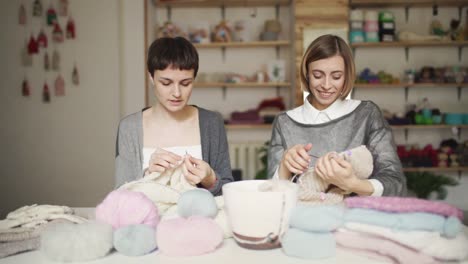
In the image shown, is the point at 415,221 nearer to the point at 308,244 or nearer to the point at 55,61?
the point at 308,244

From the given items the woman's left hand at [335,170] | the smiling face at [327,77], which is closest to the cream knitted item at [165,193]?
the woman's left hand at [335,170]

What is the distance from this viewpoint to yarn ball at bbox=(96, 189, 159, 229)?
76 cm

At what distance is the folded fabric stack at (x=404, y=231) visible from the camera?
2.22ft

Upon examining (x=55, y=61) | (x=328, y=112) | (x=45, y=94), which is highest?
(x=55, y=61)

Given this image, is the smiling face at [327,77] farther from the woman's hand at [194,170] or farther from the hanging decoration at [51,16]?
the hanging decoration at [51,16]

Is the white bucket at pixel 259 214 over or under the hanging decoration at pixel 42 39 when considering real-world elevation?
under

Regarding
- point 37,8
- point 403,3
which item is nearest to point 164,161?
point 37,8

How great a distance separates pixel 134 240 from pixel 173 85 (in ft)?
2.26

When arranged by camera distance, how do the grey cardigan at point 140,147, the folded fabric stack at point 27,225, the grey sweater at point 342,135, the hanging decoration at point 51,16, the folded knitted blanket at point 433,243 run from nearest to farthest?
1. the folded knitted blanket at point 433,243
2. the folded fabric stack at point 27,225
3. the grey sweater at point 342,135
4. the grey cardigan at point 140,147
5. the hanging decoration at point 51,16

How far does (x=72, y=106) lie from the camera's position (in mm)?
4121

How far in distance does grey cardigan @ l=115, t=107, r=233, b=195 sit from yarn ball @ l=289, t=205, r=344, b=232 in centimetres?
65

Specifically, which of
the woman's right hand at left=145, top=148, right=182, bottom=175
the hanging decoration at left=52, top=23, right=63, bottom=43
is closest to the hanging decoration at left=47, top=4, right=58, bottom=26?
the hanging decoration at left=52, top=23, right=63, bottom=43

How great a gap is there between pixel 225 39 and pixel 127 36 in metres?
0.97

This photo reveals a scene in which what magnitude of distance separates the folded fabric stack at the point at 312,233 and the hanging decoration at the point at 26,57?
13.2 feet
